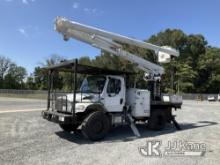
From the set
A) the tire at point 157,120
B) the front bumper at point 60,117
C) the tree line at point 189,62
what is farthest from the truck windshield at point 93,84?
the tree line at point 189,62

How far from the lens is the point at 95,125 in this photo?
9625 millimetres

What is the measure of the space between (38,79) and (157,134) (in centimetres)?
8384

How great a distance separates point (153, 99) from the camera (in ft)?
42.4

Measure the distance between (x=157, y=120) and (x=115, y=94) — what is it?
2958 millimetres

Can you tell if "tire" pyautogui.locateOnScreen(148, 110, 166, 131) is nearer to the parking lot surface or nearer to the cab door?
the parking lot surface

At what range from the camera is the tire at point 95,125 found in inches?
368

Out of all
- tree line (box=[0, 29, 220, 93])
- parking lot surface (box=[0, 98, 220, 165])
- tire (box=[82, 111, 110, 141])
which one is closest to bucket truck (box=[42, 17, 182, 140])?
tire (box=[82, 111, 110, 141])

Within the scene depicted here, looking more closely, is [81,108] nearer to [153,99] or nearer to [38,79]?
[153,99]

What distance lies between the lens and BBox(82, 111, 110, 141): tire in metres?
9.35

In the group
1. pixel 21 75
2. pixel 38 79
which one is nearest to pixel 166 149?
pixel 38 79

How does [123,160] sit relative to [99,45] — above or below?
below

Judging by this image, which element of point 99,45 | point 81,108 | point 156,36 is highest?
point 156,36

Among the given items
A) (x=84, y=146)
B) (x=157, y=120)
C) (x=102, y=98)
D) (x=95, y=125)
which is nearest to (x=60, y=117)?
(x=95, y=125)

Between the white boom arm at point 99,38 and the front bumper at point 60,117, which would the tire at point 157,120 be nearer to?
the white boom arm at point 99,38
